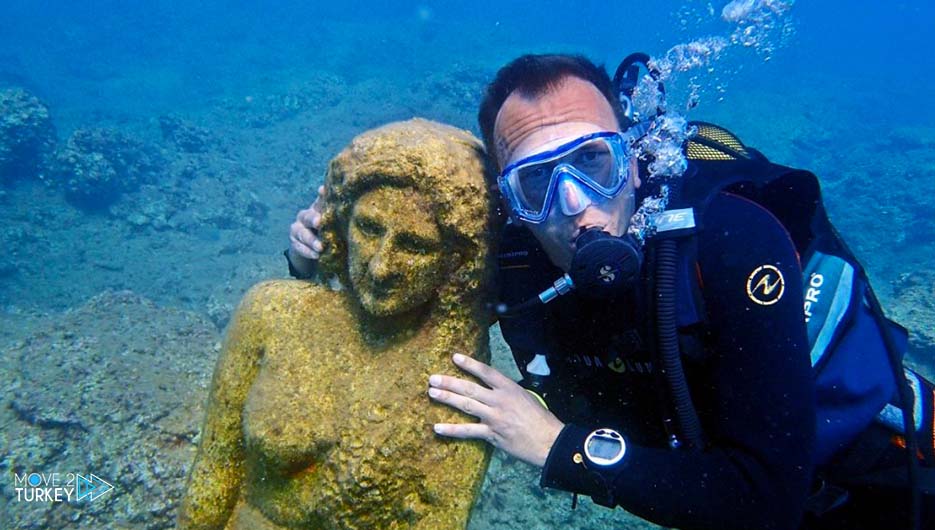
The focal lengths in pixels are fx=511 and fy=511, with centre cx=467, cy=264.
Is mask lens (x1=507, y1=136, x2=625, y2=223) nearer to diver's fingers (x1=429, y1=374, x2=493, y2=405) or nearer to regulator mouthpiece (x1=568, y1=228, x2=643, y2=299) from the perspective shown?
regulator mouthpiece (x1=568, y1=228, x2=643, y2=299)

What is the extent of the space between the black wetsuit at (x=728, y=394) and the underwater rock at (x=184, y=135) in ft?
75.0

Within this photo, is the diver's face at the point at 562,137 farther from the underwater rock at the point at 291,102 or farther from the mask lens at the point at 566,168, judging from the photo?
the underwater rock at the point at 291,102

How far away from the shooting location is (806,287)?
243cm

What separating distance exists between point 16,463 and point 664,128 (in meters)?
6.55

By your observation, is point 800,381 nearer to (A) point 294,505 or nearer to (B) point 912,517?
(B) point 912,517

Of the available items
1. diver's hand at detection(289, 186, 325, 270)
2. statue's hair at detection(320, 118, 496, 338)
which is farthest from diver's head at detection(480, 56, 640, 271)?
diver's hand at detection(289, 186, 325, 270)

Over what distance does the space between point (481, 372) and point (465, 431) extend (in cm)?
29

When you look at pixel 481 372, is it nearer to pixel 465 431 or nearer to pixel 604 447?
pixel 465 431

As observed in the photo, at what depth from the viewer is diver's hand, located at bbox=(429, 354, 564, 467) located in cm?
235

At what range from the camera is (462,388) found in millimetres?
2428

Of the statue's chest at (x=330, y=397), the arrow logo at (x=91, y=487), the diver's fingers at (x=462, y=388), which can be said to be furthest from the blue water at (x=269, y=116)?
the arrow logo at (x=91, y=487)

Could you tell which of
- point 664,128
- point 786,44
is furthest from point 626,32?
point 664,128

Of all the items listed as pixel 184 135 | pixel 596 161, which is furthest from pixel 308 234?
pixel 184 135

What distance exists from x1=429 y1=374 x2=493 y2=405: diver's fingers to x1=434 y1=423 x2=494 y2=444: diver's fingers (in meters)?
0.12
